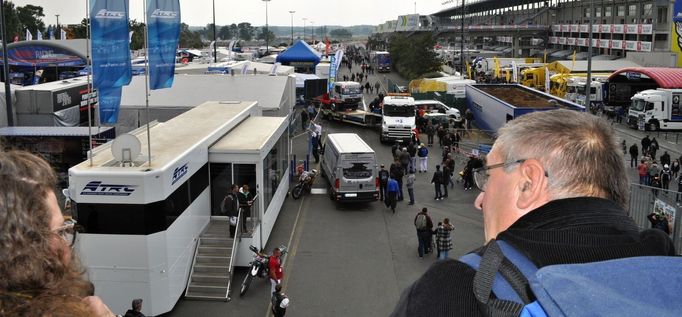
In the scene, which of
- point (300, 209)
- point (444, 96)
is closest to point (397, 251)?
point (300, 209)

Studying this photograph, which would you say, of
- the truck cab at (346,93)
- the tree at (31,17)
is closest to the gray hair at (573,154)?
the truck cab at (346,93)

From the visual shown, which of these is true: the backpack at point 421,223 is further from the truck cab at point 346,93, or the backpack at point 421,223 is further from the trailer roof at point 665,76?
the trailer roof at point 665,76

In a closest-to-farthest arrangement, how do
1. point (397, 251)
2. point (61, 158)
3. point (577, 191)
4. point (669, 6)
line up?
point (577, 191)
point (397, 251)
point (61, 158)
point (669, 6)

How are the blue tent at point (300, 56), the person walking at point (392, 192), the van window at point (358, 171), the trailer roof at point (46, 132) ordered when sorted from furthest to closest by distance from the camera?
the blue tent at point (300, 56)
the trailer roof at point (46, 132)
the van window at point (358, 171)
the person walking at point (392, 192)

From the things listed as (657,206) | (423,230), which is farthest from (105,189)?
(657,206)

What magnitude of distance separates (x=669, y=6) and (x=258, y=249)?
61.4 metres

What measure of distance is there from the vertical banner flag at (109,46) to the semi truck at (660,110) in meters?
31.8

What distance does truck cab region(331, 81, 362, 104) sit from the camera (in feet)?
135

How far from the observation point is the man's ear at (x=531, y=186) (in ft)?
7.02

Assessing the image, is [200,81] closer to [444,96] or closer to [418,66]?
[444,96]

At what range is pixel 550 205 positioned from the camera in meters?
1.95

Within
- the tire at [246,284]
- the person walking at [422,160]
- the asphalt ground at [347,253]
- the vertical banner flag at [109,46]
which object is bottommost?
the asphalt ground at [347,253]

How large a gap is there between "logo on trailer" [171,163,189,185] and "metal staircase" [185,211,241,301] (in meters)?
1.90

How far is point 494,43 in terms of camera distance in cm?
14750
